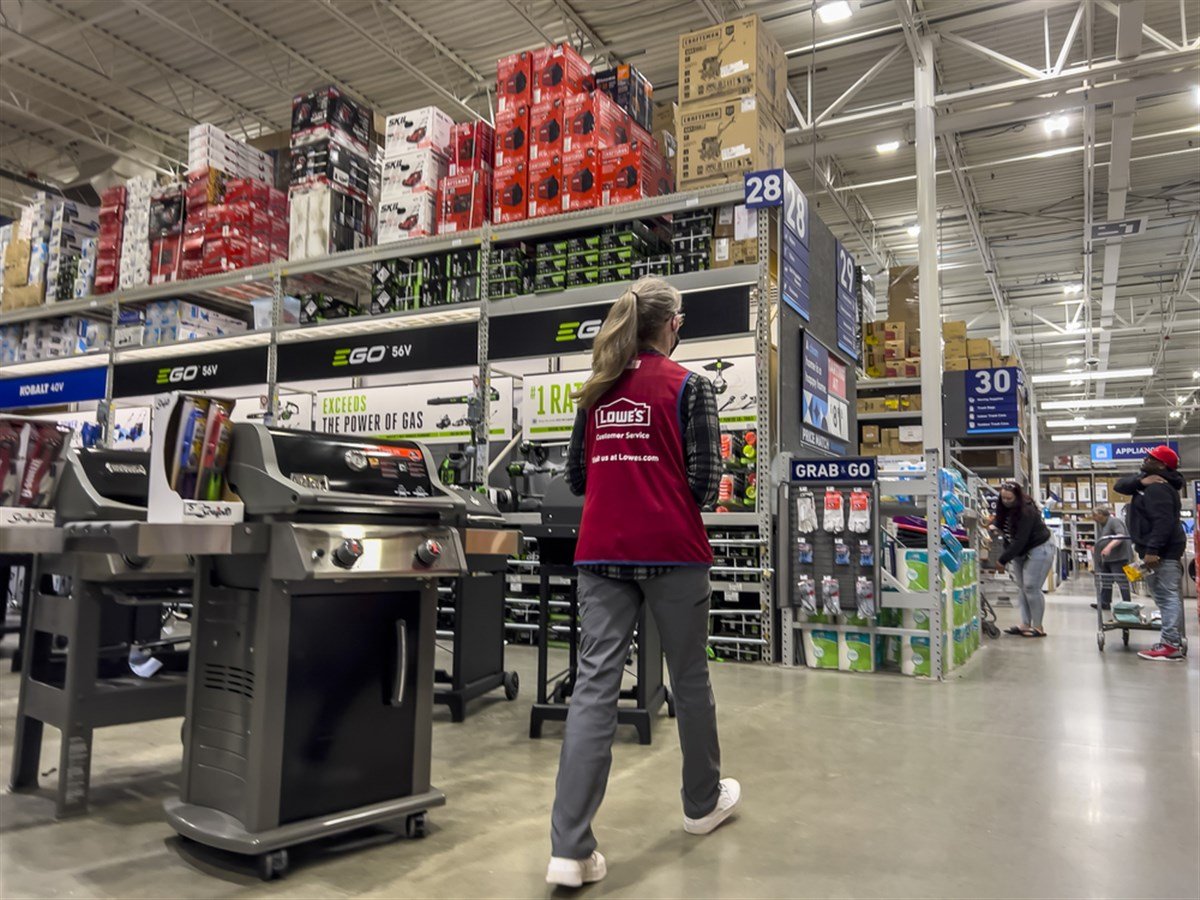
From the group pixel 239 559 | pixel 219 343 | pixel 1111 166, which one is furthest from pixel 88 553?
pixel 1111 166

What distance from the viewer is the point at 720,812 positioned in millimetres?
2354

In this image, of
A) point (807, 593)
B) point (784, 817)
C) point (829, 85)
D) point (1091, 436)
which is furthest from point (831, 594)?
point (1091, 436)

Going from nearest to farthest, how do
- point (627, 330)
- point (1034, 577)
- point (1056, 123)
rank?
point (627, 330)
point (1034, 577)
point (1056, 123)

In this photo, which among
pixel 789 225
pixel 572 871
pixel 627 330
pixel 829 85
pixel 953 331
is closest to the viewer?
pixel 572 871

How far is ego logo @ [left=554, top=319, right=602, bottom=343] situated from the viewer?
19.2 ft

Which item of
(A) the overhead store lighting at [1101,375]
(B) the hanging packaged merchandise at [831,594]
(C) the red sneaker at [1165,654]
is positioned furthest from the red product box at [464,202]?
(A) the overhead store lighting at [1101,375]

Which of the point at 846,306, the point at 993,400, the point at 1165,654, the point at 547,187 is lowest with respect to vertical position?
the point at 1165,654

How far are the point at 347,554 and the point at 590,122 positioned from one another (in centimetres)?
477

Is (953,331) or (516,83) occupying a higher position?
(516,83)

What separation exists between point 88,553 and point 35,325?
337 inches

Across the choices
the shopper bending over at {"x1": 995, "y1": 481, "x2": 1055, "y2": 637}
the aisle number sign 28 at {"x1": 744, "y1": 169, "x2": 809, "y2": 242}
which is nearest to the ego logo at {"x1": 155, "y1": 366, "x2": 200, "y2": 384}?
the aisle number sign 28 at {"x1": 744, "y1": 169, "x2": 809, "y2": 242}

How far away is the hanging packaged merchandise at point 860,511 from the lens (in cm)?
497

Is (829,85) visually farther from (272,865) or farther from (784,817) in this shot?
(272,865)

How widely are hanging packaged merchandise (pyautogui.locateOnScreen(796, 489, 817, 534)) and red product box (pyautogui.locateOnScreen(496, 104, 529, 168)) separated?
10.9ft
